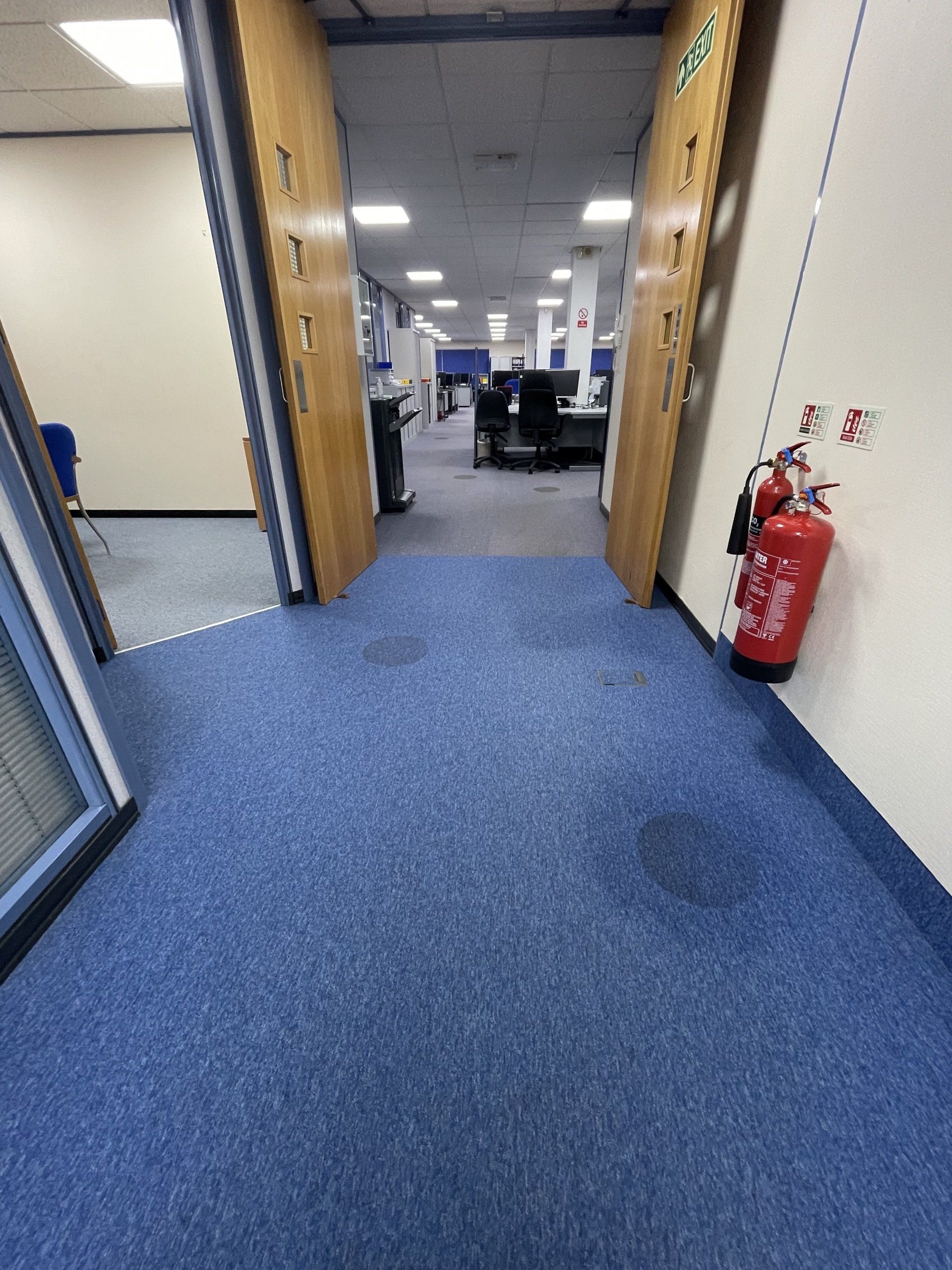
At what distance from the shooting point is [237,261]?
209 centimetres

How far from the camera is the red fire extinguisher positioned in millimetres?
1412

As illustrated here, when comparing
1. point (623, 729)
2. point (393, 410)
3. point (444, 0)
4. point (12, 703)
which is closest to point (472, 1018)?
point (623, 729)

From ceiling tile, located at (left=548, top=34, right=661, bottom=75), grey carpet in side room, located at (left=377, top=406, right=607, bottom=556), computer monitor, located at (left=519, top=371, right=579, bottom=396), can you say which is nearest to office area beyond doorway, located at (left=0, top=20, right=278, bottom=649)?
grey carpet in side room, located at (left=377, top=406, right=607, bottom=556)

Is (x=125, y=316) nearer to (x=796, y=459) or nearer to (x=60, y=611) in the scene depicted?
(x=60, y=611)

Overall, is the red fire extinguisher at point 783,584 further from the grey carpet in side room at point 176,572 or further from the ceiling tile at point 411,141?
the ceiling tile at point 411,141

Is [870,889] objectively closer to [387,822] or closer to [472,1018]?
[472,1018]

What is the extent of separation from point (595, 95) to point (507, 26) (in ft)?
2.96

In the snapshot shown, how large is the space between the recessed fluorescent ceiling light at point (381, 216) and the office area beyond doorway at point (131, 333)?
201cm

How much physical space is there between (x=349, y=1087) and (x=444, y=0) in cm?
380

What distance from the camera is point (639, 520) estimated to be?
8.54 ft

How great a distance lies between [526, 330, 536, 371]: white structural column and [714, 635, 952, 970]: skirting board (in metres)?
18.3

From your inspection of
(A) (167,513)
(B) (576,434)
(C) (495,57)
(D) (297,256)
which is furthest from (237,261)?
(B) (576,434)

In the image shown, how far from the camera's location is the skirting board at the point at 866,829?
1.10 meters

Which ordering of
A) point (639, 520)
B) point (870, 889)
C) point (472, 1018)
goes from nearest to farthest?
point (472, 1018) < point (870, 889) < point (639, 520)
